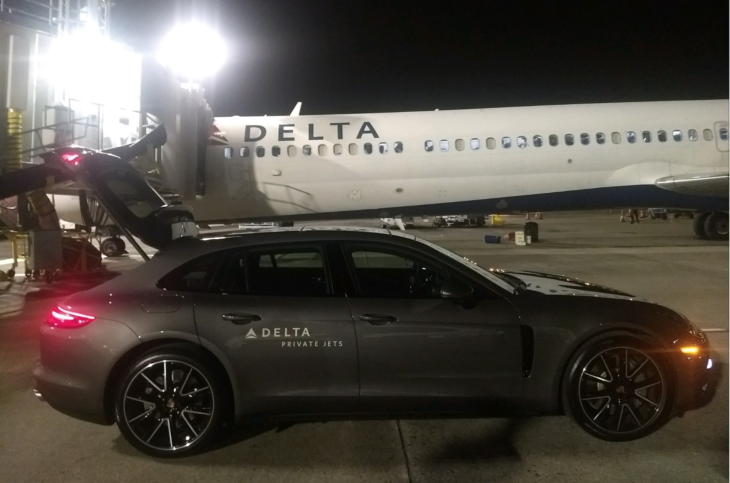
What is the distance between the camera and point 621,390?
3.72m

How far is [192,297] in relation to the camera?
3.70m

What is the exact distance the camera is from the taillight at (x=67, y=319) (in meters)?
3.64

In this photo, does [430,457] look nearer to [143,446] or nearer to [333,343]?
[333,343]

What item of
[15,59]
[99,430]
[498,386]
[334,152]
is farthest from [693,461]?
[334,152]

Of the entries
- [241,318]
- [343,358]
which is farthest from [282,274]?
[343,358]

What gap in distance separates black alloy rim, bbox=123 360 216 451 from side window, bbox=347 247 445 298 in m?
1.22

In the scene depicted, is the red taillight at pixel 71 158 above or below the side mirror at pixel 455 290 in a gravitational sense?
above

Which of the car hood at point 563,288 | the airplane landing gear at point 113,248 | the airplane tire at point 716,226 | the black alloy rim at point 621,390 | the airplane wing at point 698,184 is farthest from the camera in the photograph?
the airplane tire at point 716,226

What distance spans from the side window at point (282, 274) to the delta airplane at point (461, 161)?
28.5 feet

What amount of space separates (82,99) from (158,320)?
274 inches

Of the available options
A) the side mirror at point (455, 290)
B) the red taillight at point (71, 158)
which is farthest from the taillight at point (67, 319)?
the red taillight at point (71, 158)

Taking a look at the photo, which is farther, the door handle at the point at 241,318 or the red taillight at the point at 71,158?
the red taillight at the point at 71,158

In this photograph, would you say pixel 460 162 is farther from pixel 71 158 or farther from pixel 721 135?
pixel 71 158

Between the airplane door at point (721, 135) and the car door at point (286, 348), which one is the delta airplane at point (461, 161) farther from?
the car door at point (286, 348)
